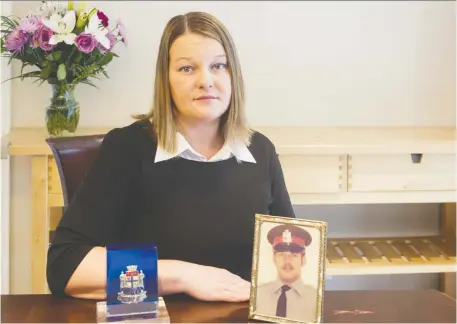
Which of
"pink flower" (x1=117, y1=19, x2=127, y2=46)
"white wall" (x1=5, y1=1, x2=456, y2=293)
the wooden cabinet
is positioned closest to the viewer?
the wooden cabinet

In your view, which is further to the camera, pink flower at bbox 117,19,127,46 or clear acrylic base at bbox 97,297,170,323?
pink flower at bbox 117,19,127,46

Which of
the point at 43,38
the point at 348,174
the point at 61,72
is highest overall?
the point at 43,38

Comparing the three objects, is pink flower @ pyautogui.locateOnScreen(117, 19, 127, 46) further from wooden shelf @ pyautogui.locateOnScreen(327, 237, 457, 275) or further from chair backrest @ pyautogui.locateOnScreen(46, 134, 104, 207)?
wooden shelf @ pyautogui.locateOnScreen(327, 237, 457, 275)

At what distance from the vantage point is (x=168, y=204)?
139cm

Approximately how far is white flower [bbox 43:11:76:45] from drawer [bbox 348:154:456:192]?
1068 mm

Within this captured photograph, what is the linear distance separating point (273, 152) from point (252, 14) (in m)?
1.10

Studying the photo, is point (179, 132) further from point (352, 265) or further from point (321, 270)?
point (352, 265)

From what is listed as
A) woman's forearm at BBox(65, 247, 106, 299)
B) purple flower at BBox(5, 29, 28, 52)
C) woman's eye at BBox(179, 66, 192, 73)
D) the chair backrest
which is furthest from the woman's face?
purple flower at BBox(5, 29, 28, 52)

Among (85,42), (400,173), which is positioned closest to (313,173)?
(400,173)

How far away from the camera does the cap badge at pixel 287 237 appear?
1025 millimetres

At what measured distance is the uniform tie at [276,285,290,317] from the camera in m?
1.03

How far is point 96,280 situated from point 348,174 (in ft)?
4.06

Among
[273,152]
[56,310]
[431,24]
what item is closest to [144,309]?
[56,310]

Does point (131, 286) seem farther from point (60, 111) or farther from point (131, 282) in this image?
point (60, 111)
